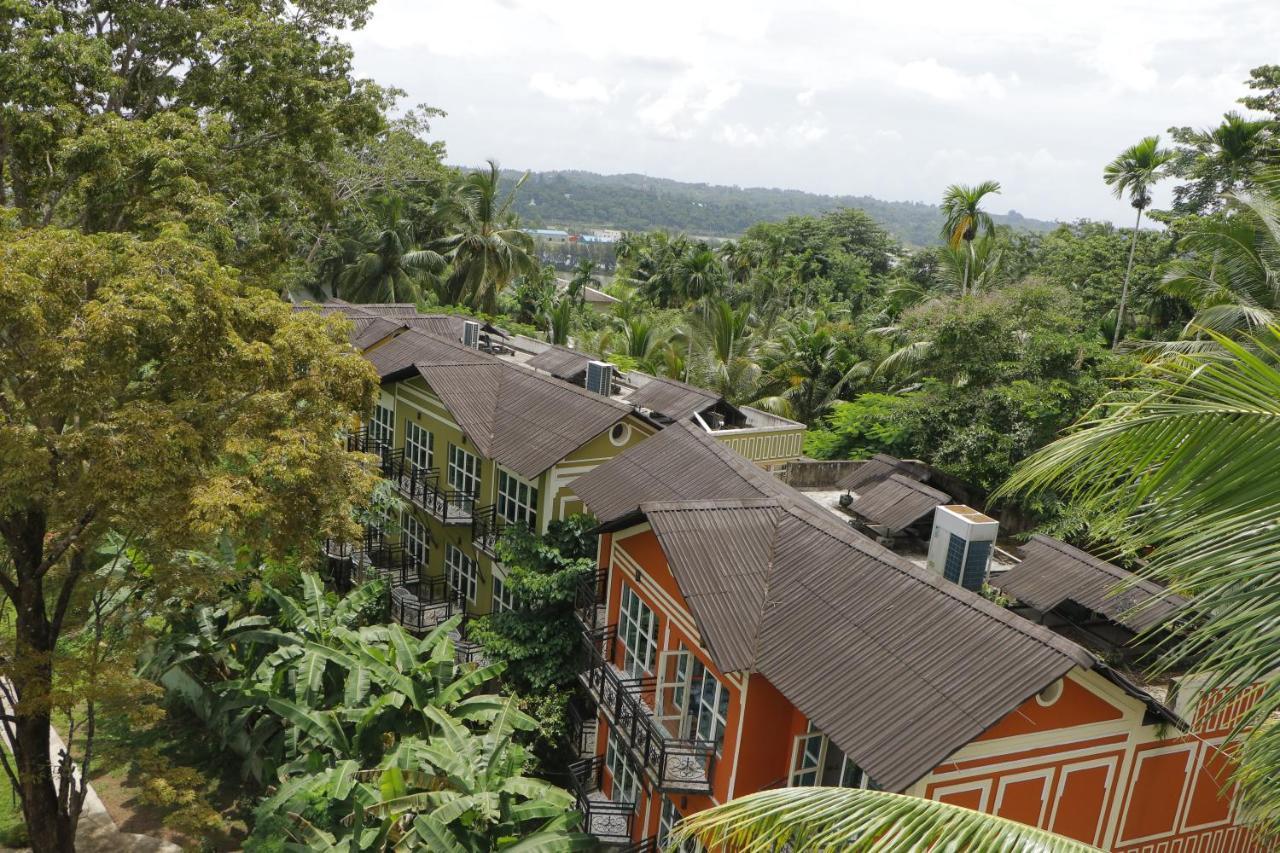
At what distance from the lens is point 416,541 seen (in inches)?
1069

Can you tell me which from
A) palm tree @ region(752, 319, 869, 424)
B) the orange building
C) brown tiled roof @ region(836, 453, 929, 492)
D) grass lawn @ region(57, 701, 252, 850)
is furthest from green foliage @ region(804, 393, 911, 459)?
grass lawn @ region(57, 701, 252, 850)

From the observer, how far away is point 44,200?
15.1 m

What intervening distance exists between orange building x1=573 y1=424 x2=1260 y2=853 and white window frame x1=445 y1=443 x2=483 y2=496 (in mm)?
7922

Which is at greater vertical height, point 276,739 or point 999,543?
point 999,543

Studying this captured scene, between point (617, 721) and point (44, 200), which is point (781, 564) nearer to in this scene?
point (617, 721)

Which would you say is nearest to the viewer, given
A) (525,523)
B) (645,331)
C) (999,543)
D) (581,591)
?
(581,591)

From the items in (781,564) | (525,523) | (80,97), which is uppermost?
(80,97)

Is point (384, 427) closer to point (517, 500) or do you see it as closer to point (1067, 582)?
point (517, 500)

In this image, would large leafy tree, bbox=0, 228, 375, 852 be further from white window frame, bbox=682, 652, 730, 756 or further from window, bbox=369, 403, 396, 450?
window, bbox=369, 403, 396, 450

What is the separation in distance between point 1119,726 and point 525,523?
1260cm

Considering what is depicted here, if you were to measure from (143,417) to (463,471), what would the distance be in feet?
40.6

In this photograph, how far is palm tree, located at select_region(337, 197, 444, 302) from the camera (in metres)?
51.8

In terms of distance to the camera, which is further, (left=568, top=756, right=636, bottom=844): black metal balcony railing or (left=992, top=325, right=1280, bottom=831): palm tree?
(left=568, top=756, right=636, bottom=844): black metal balcony railing

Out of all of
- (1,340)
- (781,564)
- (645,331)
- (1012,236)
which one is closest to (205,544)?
(1,340)
